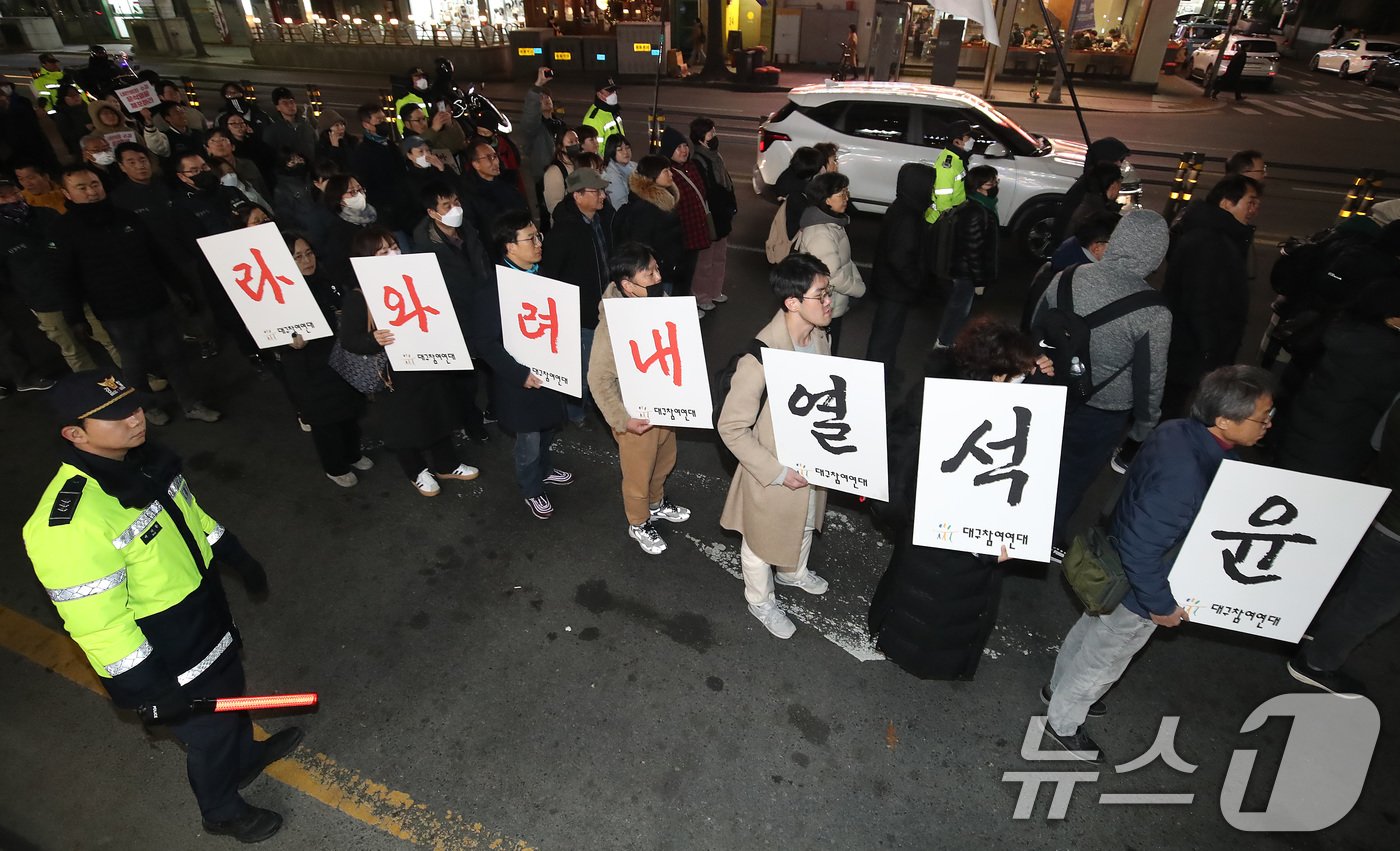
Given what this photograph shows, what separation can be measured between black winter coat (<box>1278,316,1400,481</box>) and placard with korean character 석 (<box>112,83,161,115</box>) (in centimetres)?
1228

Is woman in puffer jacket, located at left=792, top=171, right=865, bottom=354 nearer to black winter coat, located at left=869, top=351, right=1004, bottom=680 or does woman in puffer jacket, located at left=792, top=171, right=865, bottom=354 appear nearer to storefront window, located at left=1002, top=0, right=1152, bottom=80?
black winter coat, located at left=869, top=351, right=1004, bottom=680

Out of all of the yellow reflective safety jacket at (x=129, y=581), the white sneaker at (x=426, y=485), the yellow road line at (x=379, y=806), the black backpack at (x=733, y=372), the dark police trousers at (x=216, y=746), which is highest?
the black backpack at (x=733, y=372)

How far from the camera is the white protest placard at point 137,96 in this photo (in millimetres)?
8953

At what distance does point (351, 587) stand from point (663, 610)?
2.02 metres

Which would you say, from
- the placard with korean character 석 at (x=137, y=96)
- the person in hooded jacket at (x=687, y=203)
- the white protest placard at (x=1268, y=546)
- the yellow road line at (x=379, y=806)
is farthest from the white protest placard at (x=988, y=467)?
the placard with korean character 석 at (x=137, y=96)

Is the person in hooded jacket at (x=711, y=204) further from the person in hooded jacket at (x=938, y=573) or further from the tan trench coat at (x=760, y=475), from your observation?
the person in hooded jacket at (x=938, y=573)

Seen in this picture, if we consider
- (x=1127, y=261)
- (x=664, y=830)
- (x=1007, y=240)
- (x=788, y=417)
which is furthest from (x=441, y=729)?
(x=1007, y=240)

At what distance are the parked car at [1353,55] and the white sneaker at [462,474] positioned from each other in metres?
34.5

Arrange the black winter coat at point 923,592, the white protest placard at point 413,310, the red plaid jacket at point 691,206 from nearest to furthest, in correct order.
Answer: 1. the black winter coat at point 923,592
2. the white protest placard at point 413,310
3. the red plaid jacket at point 691,206

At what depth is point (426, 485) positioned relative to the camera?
17.3 feet

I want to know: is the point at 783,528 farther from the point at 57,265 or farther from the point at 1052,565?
the point at 57,265

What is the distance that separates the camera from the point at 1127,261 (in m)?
3.67

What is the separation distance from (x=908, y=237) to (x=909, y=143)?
489 centimetres

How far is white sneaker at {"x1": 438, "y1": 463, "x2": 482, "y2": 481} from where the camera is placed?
544cm
